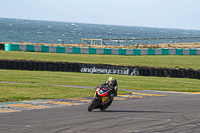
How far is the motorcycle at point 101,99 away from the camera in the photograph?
11586 millimetres

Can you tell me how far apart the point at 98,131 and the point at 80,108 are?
420 centimetres

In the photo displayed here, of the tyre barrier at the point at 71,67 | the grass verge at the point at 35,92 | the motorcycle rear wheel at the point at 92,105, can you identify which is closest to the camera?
the motorcycle rear wheel at the point at 92,105

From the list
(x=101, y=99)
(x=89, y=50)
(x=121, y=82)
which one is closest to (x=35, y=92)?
(x=101, y=99)

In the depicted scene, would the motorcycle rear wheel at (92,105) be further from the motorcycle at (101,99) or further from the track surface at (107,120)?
the track surface at (107,120)

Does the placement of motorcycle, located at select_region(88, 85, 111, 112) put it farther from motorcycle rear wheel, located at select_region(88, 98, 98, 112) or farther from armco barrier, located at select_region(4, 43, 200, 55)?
armco barrier, located at select_region(4, 43, 200, 55)

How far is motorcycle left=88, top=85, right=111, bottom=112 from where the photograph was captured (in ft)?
38.0

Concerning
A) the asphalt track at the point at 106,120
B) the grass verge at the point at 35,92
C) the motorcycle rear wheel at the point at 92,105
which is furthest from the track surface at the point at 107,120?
the grass verge at the point at 35,92

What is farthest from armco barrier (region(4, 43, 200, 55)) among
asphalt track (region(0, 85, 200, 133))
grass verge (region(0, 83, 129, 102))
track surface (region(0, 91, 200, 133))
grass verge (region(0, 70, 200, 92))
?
track surface (region(0, 91, 200, 133))

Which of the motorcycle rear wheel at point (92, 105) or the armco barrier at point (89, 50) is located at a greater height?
the armco barrier at point (89, 50)

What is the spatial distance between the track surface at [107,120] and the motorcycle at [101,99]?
0.82 ft

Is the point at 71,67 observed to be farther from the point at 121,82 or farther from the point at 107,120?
the point at 107,120

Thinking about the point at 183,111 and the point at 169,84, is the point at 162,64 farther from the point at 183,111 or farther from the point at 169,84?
the point at 183,111

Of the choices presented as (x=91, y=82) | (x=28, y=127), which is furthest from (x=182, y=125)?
(x=91, y=82)

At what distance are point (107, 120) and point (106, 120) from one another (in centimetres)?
3
